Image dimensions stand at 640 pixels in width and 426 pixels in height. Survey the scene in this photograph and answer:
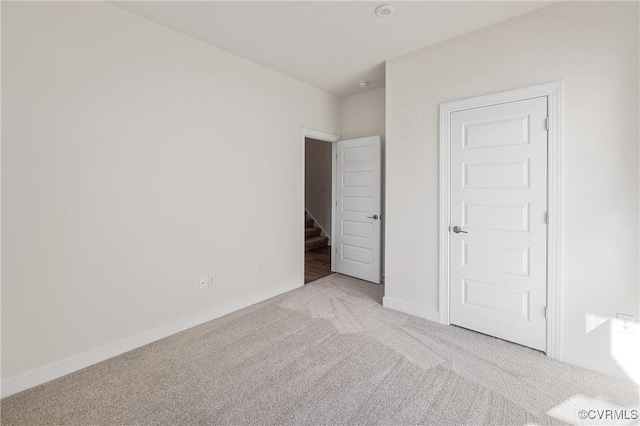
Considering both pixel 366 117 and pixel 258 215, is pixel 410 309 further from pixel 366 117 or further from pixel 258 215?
pixel 366 117

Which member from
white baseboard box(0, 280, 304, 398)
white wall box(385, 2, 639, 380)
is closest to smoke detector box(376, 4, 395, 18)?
white wall box(385, 2, 639, 380)

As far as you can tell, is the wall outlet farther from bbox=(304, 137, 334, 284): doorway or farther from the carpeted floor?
bbox=(304, 137, 334, 284): doorway

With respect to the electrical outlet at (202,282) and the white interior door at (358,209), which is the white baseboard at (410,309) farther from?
the electrical outlet at (202,282)

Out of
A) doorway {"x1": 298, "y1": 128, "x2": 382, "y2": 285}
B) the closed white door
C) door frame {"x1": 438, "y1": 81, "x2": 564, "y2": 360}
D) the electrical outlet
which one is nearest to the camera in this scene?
door frame {"x1": 438, "y1": 81, "x2": 564, "y2": 360}

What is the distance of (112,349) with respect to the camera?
2309mm

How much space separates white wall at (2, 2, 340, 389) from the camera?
191cm

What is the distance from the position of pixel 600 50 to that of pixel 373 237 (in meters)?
2.84

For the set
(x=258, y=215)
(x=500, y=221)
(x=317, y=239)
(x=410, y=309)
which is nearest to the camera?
(x=500, y=221)

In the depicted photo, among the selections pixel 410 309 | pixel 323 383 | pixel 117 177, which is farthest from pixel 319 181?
pixel 323 383

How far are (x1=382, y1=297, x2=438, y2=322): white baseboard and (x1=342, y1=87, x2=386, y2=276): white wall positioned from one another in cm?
99

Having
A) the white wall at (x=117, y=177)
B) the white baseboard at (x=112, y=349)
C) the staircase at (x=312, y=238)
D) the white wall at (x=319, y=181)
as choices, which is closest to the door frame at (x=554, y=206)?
the white wall at (x=117, y=177)

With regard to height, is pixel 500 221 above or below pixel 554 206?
below

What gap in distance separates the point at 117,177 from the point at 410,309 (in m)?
3.01

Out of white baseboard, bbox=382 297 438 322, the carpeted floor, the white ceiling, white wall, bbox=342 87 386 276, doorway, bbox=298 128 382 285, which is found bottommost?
the carpeted floor
